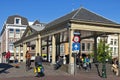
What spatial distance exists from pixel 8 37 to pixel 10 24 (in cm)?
344

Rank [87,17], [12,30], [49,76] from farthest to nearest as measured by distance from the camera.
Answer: [12,30]
[87,17]
[49,76]

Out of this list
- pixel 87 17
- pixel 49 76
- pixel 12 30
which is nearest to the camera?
pixel 49 76

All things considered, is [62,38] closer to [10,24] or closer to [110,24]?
[110,24]

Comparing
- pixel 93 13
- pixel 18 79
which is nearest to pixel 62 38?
pixel 93 13

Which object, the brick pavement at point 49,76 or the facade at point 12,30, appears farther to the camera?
the facade at point 12,30

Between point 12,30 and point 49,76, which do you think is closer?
point 49,76

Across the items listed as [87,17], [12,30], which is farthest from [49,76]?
[12,30]

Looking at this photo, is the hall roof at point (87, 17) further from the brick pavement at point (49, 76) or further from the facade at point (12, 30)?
the facade at point (12, 30)

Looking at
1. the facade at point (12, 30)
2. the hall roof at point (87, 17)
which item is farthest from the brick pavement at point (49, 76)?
the facade at point (12, 30)

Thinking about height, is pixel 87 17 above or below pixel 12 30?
below

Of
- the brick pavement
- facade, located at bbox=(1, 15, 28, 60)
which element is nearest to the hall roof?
the brick pavement

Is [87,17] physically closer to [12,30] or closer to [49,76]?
[49,76]

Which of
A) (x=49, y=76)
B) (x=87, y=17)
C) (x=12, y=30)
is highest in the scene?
(x=12, y=30)

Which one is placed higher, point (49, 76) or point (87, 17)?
point (87, 17)
